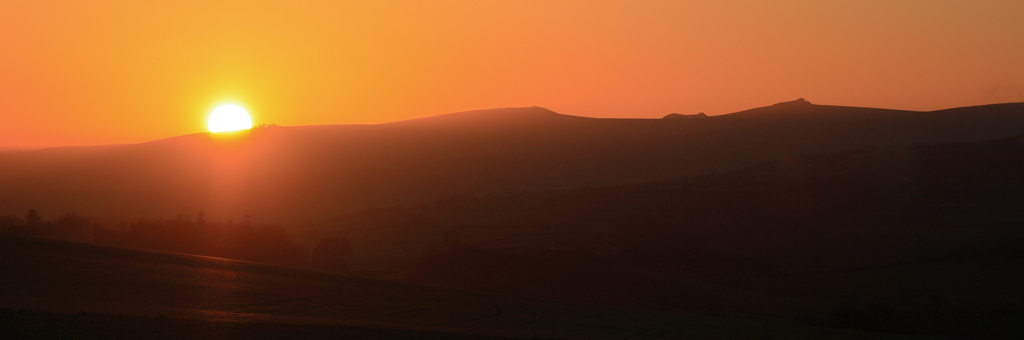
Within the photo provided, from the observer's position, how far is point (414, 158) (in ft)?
342

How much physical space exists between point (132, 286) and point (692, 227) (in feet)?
139

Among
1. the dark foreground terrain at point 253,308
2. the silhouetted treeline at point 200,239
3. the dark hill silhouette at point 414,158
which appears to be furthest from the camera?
the dark hill silhouette at point 414,158

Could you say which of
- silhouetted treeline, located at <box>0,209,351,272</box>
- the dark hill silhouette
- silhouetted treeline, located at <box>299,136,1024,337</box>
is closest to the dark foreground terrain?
silhouetted treeline, located at <box>299,136,1024,337</box>

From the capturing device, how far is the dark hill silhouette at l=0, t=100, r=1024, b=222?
80250 mm

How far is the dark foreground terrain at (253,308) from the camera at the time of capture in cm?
1101

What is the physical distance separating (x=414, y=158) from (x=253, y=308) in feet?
294

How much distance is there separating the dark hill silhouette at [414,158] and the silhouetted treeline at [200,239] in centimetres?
3445

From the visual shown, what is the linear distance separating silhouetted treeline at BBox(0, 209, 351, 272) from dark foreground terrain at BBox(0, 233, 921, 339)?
1165 cm

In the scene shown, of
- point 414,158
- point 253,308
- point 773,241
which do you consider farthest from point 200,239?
point 414,158

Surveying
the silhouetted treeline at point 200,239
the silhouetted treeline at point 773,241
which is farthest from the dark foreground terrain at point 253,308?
the silhouetted treeline at point 200,239

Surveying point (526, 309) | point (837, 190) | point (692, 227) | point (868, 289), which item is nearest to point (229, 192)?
point (692, 227)

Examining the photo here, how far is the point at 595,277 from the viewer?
102 ft

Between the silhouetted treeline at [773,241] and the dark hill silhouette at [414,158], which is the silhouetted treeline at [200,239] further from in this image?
the dark hill silhouette at [414,158]

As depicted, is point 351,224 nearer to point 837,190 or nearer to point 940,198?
point 837,190
